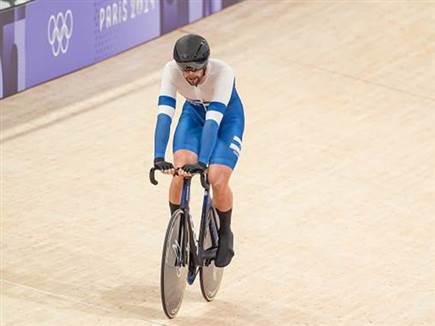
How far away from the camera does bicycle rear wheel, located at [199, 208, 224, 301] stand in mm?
8211

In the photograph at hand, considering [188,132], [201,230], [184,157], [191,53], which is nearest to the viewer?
[191,53]

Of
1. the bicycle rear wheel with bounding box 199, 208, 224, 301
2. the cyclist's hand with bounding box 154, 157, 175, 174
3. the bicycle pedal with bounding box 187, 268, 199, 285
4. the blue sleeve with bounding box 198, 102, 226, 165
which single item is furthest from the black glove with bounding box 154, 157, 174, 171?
the bicycle pedal with bounding box 187, 268, 199, 285

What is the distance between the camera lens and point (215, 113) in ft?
25.2

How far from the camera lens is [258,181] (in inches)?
402

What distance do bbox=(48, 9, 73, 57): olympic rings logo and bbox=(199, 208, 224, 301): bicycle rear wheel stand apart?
409cm

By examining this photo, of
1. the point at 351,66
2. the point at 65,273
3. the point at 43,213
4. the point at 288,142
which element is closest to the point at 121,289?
the point at 65,273

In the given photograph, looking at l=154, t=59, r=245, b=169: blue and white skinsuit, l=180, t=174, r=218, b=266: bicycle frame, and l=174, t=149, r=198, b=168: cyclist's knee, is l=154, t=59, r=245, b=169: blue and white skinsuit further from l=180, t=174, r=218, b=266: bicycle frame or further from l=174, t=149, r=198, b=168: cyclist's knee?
l=180, t=174, r=218, b=266: bicycle frame

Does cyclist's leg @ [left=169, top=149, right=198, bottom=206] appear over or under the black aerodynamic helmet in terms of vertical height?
under

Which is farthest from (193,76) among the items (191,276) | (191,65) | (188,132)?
(191,276)

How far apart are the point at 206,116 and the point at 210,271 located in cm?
112

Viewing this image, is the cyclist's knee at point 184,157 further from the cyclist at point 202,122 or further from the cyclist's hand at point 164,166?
the cyclist's hand at point 164,166

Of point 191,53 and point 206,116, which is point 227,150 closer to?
point 206,116

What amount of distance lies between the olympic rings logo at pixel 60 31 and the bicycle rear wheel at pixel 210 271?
4.09 metres

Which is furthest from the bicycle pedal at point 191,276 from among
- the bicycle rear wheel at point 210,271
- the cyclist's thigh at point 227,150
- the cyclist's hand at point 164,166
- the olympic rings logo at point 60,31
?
the olympic rings logo at point 60,31
